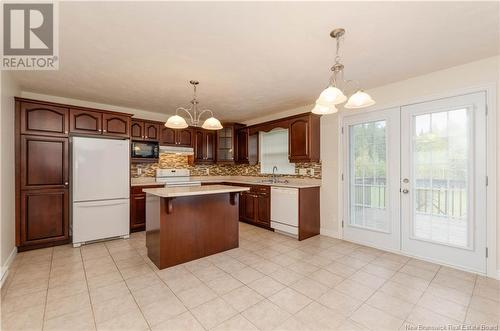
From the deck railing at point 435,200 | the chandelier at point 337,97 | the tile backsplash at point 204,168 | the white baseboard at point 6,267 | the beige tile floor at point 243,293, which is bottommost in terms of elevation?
the beige tile floor at point 243,293

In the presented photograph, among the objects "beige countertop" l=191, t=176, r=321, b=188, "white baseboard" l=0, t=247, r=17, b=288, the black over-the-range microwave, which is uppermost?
the black over-the-range microwave

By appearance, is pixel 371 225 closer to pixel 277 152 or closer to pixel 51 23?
pixel 277 152

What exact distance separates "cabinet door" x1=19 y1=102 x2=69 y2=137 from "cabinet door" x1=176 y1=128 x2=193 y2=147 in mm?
2098

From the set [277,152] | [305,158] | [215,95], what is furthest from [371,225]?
[215,95]

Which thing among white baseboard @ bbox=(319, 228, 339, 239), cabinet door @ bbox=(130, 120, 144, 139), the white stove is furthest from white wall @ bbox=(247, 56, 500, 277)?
cabinet door @ bbox=(130, 120, 144, 139)

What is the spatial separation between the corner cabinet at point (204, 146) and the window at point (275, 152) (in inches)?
50.4

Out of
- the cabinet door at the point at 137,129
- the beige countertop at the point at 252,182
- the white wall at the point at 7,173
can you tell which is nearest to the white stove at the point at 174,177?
the beige countertop at the point at 252,182

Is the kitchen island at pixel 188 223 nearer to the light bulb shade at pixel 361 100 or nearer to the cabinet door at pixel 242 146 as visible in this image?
the light bulb shade at pixel 361 100

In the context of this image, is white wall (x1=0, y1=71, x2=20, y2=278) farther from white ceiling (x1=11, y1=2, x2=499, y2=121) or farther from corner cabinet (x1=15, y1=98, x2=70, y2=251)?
white ceiling (x1=11, y1=2, x2=499, y2=121)

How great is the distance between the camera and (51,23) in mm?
1999

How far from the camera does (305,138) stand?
14.0ft

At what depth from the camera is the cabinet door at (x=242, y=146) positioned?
5.72 m

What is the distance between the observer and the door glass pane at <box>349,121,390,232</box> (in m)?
3.56

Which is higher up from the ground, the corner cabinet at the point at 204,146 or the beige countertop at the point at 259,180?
the corner cabinet at the point at 204,146
